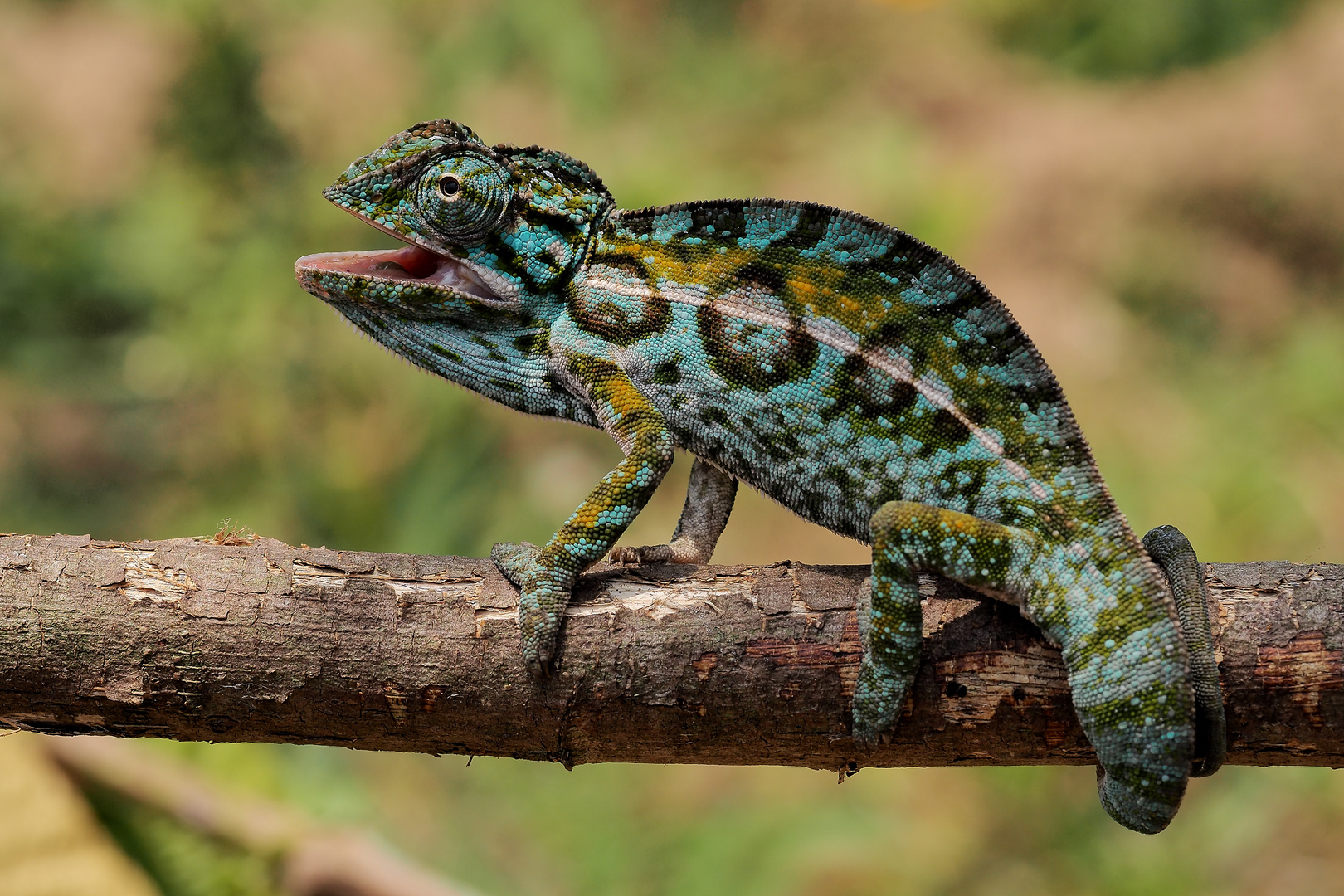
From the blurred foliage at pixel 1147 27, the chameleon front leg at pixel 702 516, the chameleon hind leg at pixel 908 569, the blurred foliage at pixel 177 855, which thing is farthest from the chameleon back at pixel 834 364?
the blurred foliage at pixel 1147 27

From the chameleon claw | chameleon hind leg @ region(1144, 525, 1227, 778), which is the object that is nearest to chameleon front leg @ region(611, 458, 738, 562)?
the chameleon claw

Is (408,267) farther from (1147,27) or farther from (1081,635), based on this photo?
(1147,27)

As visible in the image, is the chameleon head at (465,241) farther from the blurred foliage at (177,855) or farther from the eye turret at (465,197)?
the blurred foliage at (177,855)

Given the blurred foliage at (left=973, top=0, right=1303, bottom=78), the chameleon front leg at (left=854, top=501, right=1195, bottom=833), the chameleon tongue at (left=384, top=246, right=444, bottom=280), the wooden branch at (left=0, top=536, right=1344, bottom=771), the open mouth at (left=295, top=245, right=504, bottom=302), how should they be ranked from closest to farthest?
the chameleon front leg at (left=854, top=501, right=1195, bottom=833)
the wooden branch at (left=0, top=536, right=1344, bottom=771)
the open mouth at (left=295, top=245, right=504, bottom=302)
the chameleon tongue at (left=384, top=246, right=444, bottom=280)
the blurred foliage at (left=973, top=0, right=1303, bottom=78)

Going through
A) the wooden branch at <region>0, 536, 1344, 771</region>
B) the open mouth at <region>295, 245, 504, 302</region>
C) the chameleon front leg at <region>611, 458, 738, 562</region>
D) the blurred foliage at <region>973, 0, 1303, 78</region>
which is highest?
the blurred foliage at <region>973, 0, 1303, 78</region>

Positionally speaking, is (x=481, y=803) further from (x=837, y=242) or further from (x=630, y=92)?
(x=630, y=92)

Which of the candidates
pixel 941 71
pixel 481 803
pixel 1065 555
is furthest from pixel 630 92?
pixel 1065 555

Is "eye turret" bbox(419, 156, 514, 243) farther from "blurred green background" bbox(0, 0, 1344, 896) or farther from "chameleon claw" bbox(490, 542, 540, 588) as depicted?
"blurred green background" bbox(0, 0, 1344, 896)
